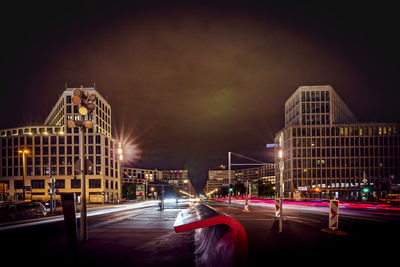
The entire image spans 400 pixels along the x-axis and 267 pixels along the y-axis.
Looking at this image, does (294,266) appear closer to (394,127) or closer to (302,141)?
(302,141)

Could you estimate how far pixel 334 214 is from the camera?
13672 millimetres

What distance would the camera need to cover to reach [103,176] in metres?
89.2

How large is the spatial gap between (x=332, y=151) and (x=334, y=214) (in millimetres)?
105324

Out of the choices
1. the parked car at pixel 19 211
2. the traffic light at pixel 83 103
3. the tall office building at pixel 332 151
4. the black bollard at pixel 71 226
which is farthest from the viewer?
the tall office building at pixel 332 151

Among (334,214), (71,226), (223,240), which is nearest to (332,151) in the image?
(334,214)

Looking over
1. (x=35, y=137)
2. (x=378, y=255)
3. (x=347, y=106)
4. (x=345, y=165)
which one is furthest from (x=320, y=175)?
(x=378, y=255)

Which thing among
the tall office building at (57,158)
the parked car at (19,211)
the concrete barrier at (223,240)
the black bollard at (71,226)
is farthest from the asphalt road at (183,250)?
the tall office building at (57,158)

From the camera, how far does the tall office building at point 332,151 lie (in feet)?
348

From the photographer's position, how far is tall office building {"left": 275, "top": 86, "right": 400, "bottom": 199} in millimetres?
105938

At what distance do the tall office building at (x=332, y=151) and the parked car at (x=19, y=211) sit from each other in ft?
311

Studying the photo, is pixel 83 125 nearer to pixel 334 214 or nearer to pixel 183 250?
pixel 183 250

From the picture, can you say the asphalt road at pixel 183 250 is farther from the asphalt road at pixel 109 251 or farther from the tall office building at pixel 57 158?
the tall office building at pixel 57 158

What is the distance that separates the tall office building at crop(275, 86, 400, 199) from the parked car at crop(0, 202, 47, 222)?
9489 cm

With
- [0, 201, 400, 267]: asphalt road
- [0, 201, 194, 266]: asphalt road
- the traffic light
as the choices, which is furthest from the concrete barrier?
the traffic light
